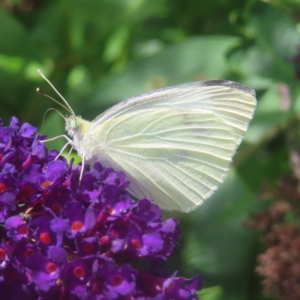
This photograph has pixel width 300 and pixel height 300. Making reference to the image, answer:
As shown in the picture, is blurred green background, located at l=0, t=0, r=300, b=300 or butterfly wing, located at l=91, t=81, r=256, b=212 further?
blurred green background, located at l=0, t=0, r=300, b=300

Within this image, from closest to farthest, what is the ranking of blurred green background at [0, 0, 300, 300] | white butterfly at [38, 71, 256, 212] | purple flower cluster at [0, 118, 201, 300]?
purple flower cluster at [0, 118, 201, 300]
white butterfly at [38, 71, 256, 212]
blurred green background at [0, 0, 300, 300]

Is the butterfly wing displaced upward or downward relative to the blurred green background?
downward

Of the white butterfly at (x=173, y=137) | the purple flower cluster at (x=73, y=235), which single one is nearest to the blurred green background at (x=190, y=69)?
the white butterfly at (x=173, y=137)

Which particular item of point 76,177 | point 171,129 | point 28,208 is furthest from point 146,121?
point 28,208

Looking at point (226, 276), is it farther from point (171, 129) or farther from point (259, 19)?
point (259, 19)

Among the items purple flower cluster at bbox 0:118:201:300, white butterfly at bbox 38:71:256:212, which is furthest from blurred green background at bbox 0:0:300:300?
purple flower cluster at bbox 0:118:201:300

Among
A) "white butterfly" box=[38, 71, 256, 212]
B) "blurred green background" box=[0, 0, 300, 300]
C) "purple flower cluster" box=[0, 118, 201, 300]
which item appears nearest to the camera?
"purple flower cluster" box=[0, 118, 201, 300]

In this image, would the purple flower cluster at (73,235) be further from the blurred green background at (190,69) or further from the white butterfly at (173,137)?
the blurred green background at (190,69)

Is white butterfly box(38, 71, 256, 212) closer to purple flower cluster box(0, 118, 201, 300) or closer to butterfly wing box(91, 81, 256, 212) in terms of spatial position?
butterfly wing box(91, 81, 256, 212)
